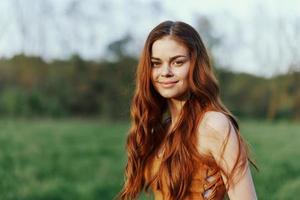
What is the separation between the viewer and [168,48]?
2.61m

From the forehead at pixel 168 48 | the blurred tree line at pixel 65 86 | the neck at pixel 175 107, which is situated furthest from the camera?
the blurred tree line at pixel 65 86

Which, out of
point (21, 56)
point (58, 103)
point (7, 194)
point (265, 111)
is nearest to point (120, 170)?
point (7, 194)

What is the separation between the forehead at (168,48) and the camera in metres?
2.60

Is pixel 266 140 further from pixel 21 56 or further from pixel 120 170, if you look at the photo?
pixel 21 56

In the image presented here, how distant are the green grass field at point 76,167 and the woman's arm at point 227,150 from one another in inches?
190

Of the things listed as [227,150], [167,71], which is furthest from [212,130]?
[167,71]

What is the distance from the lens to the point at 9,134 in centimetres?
1417

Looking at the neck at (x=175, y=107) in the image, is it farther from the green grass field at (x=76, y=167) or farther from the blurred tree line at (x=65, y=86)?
the blurred tree line at (x=65, y=86)

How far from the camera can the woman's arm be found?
96.7 inches

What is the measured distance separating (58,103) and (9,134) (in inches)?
574

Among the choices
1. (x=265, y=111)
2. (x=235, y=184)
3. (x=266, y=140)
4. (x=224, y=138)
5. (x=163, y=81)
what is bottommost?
(x=265, y=111)

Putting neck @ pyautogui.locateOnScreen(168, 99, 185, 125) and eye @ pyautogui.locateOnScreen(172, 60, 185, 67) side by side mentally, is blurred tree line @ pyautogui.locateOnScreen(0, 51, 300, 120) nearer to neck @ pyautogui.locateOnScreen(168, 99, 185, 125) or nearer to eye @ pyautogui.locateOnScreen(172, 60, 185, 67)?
neck @ pyautogui.locateOnScreen(168, 99, 185, 125)

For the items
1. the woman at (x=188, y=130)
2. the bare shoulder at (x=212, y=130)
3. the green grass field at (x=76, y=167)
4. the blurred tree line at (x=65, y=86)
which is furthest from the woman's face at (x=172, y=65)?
the blurred tree line at (x=65, y=86)

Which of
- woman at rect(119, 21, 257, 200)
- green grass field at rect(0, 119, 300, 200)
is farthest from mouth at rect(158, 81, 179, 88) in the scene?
green grass field at rect(0, 119, 300, 200)
